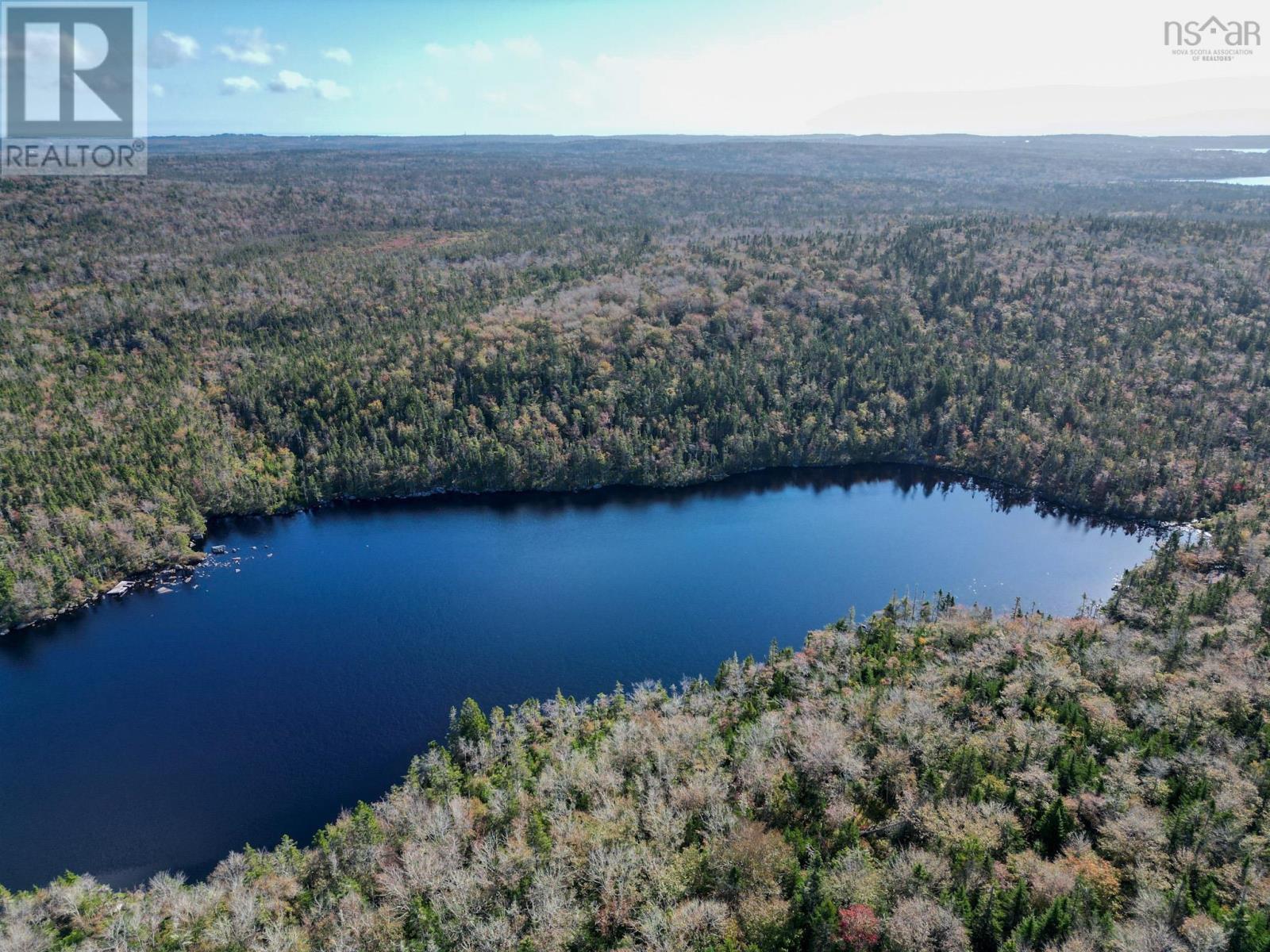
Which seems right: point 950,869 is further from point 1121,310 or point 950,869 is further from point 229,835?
point 1121,310

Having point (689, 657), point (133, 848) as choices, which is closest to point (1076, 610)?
point (689, 657)

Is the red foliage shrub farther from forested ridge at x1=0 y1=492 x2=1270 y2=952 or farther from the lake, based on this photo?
the lake

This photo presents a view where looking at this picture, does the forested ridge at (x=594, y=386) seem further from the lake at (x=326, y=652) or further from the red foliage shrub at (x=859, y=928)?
the red foliage shrub at (x=859, y=928)

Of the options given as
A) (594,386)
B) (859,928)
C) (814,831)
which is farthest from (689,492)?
(859,928)

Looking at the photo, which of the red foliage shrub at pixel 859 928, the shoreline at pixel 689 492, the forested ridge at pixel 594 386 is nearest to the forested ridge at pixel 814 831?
the red foliage shrub at pixel 859 928

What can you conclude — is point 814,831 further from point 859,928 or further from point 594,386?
point 594,386

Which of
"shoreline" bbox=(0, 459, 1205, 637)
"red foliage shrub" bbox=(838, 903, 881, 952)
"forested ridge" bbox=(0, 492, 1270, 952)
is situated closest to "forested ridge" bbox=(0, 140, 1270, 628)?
"shoreline" bbox=(0, 459, 1205, 637)
